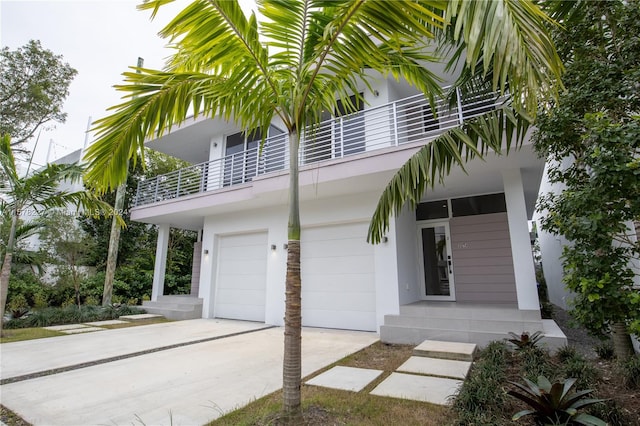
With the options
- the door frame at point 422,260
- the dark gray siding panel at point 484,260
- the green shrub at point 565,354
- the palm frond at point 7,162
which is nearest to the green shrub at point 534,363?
the green shrub at point 565,354

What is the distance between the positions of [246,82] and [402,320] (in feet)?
19.8

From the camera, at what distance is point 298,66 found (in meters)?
3.29

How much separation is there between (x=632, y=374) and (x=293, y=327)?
3.90m

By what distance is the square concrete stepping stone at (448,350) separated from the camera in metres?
5.21

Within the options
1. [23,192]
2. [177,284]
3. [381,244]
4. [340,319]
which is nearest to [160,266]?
[177,284]

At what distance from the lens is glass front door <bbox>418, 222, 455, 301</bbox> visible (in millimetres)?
9195

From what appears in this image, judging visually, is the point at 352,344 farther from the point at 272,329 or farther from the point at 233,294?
the point at 233,294

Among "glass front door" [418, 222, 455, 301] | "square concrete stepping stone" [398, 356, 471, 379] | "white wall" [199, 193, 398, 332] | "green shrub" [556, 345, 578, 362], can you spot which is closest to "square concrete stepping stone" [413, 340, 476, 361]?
"square concrete stepping stone" [398, 356, 471, 379]

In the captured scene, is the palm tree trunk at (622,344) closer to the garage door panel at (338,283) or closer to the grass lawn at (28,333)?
the garage door panel at (338,283)

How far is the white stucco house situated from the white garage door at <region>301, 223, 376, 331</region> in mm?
30

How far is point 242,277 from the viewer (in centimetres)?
1113

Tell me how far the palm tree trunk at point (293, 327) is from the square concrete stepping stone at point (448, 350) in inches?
133

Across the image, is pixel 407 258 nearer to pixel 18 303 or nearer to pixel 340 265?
pixel 340 265

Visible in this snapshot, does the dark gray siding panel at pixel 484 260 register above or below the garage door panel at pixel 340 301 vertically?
above
